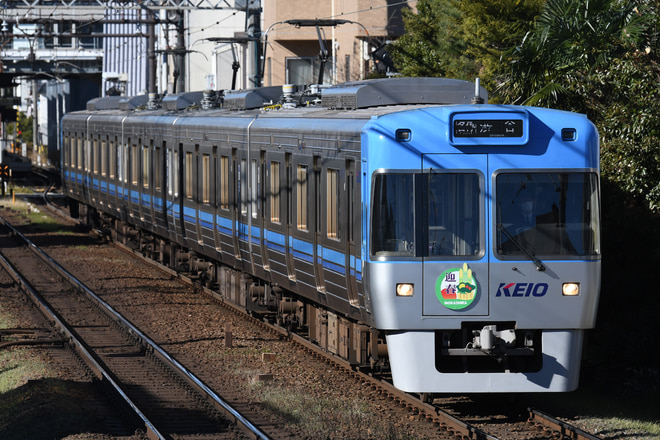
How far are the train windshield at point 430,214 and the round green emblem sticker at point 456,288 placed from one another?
0.52 feet

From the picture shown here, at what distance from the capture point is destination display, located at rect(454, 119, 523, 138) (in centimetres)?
1013

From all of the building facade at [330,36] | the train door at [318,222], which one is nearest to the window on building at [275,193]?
the train door at [318,222]

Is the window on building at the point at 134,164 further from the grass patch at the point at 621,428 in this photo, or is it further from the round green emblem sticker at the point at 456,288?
the grass patch at the point at 621,428

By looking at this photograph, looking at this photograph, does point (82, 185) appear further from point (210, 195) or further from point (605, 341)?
point (605, 341)

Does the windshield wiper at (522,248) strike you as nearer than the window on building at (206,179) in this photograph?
Yes

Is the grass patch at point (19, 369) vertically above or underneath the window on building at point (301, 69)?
underneath

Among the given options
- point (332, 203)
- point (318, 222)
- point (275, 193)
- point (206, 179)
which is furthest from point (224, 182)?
point (332, 203)

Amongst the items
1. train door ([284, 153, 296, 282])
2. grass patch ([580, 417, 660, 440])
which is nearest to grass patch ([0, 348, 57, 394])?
train door ([284, 153, 296, 282])

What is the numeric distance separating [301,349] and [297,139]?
9.20 feet

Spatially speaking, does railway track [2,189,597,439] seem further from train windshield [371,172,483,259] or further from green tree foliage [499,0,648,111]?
green tree foliage [499,0,648,111]

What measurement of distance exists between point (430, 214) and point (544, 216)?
1.00m

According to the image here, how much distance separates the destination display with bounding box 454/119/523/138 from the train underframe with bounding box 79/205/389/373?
2.17m

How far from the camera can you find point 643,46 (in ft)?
45.7

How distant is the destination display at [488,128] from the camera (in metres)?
10.1
